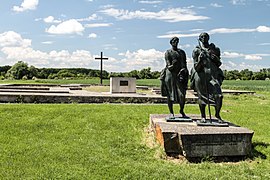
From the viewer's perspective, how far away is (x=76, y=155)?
6812 millimetres

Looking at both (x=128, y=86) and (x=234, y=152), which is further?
(x=128, y=86)

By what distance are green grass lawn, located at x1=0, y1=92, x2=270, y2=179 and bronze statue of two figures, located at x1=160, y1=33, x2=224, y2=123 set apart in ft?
4.67

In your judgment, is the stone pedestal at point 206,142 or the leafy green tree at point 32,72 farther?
the leafy green tree at point 32,72

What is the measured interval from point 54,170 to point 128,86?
45.4 ft

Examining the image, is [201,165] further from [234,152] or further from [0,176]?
[0,176]

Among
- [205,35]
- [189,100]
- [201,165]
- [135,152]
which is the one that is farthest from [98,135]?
[189,100]

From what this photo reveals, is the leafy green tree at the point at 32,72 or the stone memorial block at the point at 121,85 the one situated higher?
the leafy green tree at the point at 32,72

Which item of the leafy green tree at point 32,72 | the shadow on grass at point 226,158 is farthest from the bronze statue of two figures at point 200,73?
the leafy green tree at point 32,72

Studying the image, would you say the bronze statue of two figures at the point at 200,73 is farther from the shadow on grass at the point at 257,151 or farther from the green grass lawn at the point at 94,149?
the green grass lawn at the point at 94,149

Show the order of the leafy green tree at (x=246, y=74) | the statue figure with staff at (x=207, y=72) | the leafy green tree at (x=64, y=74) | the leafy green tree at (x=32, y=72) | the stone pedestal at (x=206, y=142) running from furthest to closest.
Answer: the leafy green tree at (x=246, y=74) → the leafy green tree at (x=64, y=74) → the leafy green tree at (x=32, y=72) → the statue figure with staff at (x=207, y=72) → the stone pedestal at (x=206, y=142)

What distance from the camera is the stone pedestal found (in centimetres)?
668

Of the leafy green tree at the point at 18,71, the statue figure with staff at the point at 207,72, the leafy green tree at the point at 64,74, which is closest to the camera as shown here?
the statue figure with staff at the point at 207,72

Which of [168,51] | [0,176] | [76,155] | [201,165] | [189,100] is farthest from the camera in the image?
[189,100]

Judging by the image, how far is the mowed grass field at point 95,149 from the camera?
5.90 meters
